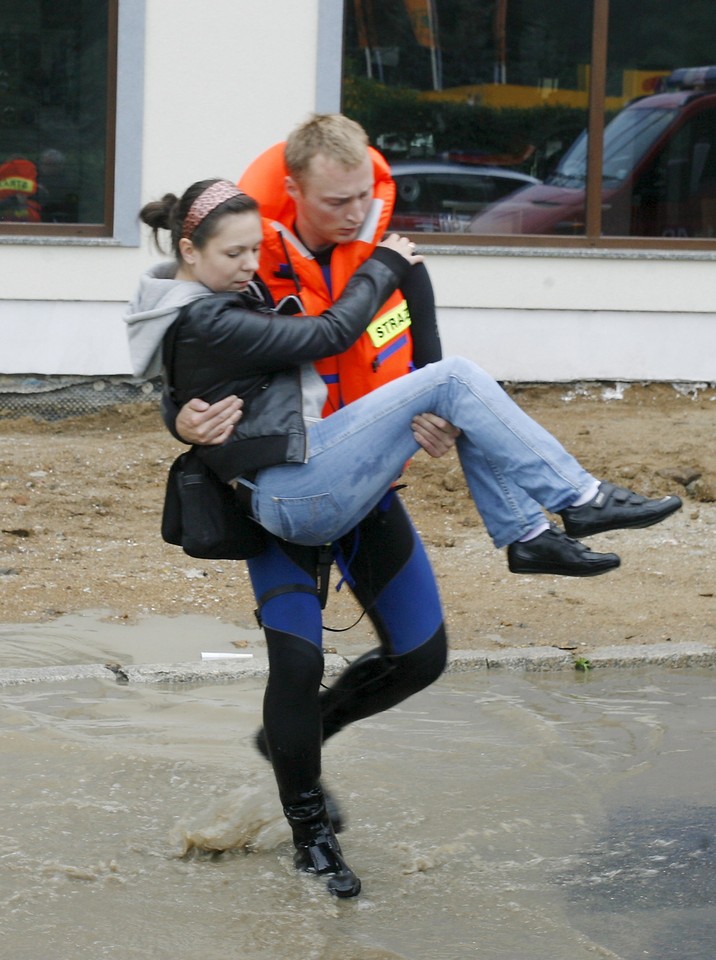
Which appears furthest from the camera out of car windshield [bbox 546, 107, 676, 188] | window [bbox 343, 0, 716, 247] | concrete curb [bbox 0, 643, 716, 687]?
car windshield [bbox 546, 107, 676, 188]

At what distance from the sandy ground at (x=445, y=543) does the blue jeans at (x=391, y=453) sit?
98.2 inches

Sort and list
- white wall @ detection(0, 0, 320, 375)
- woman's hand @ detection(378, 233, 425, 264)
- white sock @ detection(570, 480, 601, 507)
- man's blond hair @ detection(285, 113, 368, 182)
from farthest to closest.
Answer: white wall @ detection(0, 0, 320, 375) < woman's hand @ detection(378, 233, 425, 264) < white sock @ detection(570, 480, 601, 507) < man's blond hair @ detection(285, 113, 368, 182)

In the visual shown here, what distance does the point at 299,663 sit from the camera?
3.57 m

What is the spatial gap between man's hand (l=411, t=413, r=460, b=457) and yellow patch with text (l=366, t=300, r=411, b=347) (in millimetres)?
240

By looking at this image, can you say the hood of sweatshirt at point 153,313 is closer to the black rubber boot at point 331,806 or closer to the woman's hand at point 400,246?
the woman's hand at point 400,246

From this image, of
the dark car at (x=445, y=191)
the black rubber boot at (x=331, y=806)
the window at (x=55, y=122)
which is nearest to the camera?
the black rubber boot at (x=331, y=806)

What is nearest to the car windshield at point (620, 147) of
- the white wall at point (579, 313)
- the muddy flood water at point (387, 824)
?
the white wall at point (579, 313)

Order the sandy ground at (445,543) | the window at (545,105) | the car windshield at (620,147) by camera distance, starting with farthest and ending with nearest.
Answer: the car windshield at (620,147)
the window at (545,105)
the sandy ground at (445,543)

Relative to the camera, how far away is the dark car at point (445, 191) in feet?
33.1

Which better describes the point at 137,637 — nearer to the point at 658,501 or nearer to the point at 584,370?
the point at 658,501

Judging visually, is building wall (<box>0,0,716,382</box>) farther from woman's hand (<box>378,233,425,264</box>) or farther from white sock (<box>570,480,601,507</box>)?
white sock (<box>570,480,601,507</box>)

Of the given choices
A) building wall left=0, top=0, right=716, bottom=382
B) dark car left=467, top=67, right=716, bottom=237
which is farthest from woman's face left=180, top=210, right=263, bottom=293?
dark car left=467, top=67, right=716, bottom=237

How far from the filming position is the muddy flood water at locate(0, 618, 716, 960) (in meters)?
3.49

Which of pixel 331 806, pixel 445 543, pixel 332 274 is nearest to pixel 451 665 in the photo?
pixel 331 806
